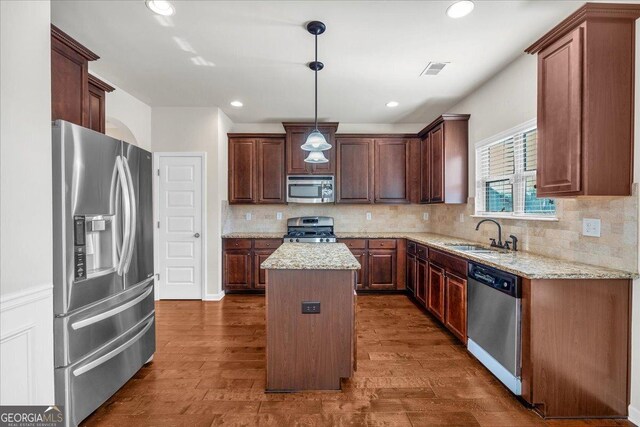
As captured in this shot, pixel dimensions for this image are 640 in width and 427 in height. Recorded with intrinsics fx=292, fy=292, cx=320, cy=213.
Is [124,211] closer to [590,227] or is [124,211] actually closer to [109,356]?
[109,356]

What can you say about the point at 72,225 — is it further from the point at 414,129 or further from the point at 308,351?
the point at 414,129

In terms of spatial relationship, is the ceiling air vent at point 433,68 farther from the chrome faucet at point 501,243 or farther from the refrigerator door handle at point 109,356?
the refrigerator door handle at point 109,356

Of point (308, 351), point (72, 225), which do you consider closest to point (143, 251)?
point (72, 225)

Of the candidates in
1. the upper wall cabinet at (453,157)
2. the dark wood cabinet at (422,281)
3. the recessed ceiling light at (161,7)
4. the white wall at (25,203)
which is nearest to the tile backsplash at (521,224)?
the upper wall cabinet at (453,157)

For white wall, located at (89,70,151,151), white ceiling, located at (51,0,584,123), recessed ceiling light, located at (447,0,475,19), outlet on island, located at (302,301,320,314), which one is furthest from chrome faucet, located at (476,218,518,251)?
white wall, located at (89,70,151,151)

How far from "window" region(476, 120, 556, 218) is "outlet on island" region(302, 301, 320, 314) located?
2.08 m

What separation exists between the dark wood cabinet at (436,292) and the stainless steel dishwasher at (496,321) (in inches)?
21.3

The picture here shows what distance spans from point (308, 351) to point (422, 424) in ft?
2.68

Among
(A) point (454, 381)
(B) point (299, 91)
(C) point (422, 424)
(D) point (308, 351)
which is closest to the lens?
(C) point (422, 424)

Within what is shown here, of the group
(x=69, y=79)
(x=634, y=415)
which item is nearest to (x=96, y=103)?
(x=69, y=79)

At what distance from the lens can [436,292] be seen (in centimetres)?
327

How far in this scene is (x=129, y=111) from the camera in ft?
12.0

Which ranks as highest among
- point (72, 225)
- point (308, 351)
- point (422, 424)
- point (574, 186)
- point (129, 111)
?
point (129, 111)

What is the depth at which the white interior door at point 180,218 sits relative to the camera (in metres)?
4.14
